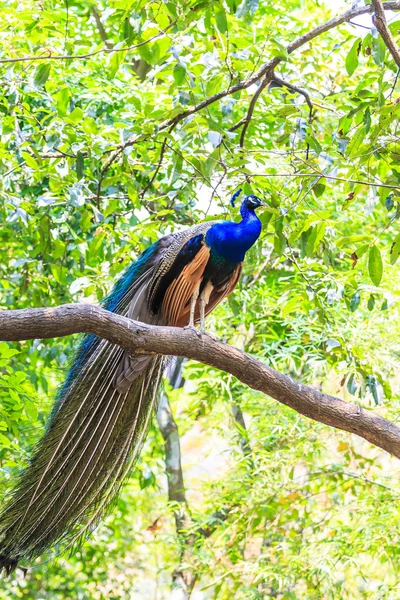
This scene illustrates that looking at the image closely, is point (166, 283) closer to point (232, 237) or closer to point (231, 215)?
point (232, 237)

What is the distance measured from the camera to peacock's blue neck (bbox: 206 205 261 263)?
263cm

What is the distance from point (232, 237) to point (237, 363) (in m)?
0.55

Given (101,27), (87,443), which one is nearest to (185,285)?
(87,443)

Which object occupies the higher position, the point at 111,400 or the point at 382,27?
the point at 382,27

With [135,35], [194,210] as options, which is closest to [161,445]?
[194,210]

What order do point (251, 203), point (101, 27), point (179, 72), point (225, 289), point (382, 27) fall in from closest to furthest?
point (382, 27) → point (179, 72) → point (251, 203) → point (225, 289) → point (101, 27)

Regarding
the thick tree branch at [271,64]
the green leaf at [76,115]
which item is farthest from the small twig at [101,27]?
the thick tree branch at [271,64]

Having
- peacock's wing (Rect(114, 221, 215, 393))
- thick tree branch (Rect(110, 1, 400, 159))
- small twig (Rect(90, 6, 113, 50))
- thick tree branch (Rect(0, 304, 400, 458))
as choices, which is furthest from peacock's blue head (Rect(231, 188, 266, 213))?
small twig (Rect(90, 6, 113, 50))

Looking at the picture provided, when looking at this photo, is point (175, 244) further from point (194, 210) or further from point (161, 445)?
point (161, 445)

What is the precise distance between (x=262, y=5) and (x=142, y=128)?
10.3 ft

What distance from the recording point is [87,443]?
8.63 feet

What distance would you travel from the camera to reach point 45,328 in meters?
1.89

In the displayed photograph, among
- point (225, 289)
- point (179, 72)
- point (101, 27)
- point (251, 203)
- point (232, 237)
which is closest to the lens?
point (179, 72)

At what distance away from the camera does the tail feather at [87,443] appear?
8.18 ft
